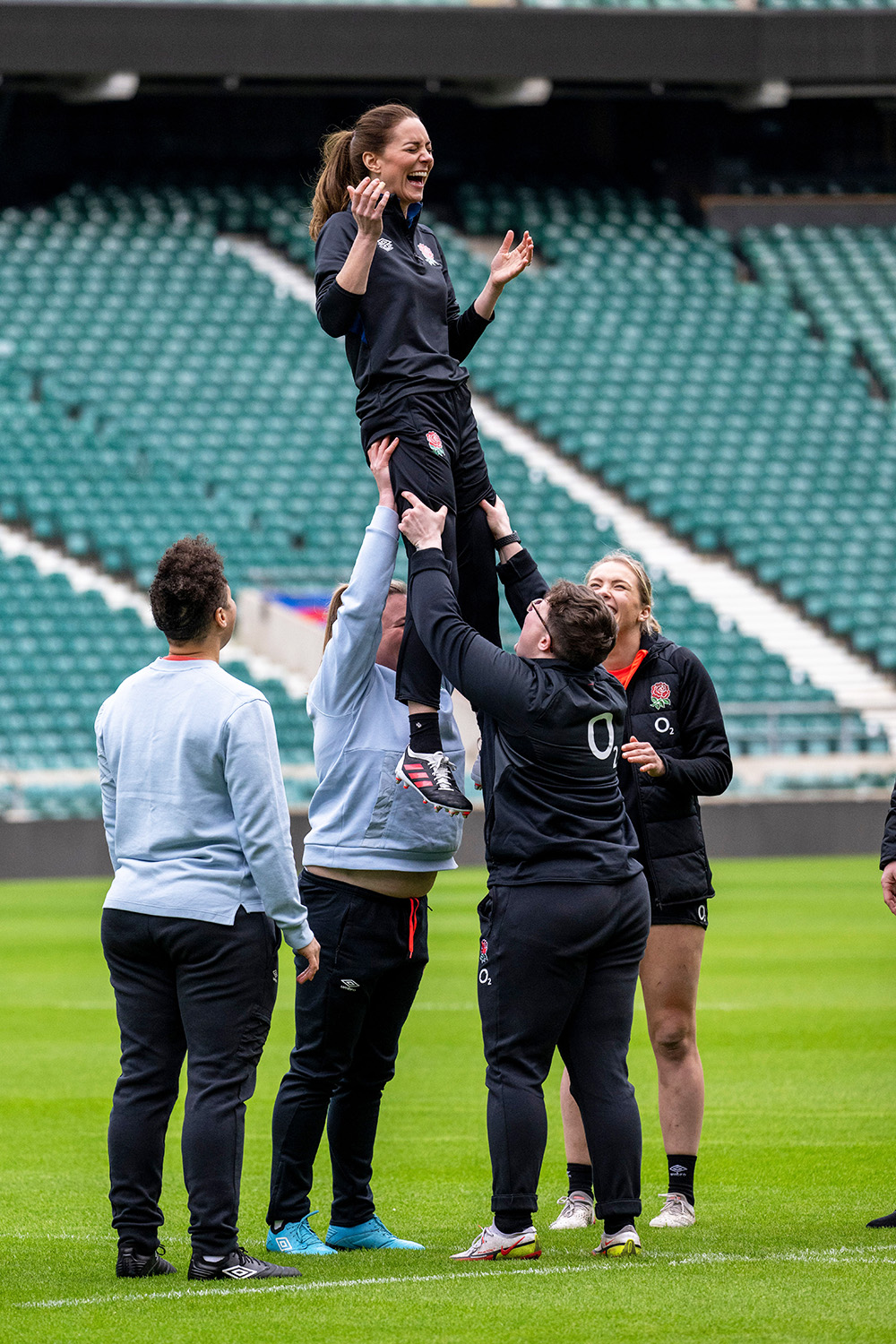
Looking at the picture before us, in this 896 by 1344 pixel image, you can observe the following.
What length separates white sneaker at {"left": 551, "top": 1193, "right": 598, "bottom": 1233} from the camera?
19.2 feet

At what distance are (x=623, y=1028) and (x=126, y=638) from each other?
16618 millimetres

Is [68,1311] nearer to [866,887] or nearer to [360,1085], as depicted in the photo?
[360,1085]

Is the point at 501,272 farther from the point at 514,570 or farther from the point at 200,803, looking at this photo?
the point at 200,803

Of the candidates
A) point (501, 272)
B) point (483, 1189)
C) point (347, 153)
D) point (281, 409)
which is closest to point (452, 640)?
point (501, 272)

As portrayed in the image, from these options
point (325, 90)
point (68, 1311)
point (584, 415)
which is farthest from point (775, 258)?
point (68, 1311)

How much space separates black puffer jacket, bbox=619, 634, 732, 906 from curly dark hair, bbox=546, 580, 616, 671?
2.65ft

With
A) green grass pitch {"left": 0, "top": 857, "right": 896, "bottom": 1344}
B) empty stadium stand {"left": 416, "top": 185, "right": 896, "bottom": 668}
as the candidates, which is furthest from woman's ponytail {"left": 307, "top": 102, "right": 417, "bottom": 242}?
empty stadium stand {"left": 416, "top": 185, "right": 896, "bottom": 668}

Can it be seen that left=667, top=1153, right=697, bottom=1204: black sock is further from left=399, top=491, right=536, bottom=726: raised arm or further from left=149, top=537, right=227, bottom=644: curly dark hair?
left=149, top=537, right=227, bottom=644: curly dark hair

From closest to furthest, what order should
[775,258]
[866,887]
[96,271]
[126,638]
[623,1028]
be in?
1. [623,1028]
2. [866,887]
3. [126,638]
4. [96,271]
5. [775,258]

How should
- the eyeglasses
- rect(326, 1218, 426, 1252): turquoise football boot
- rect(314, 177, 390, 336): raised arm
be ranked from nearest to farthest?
the eyeglasses, rect(314, 177, 390, 336): raised arm, rect(326, 1218, 426, 1252): turquoise football boot

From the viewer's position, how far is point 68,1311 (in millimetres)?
4684

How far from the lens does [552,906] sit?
5.07 metres

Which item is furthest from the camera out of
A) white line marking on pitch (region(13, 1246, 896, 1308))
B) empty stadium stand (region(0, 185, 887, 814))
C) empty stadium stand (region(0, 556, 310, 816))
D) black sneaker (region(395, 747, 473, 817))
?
empty stadium stand (region(0, 185, 887, 814))

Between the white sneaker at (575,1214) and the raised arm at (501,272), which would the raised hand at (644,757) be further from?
the raised arm at (501,272)
